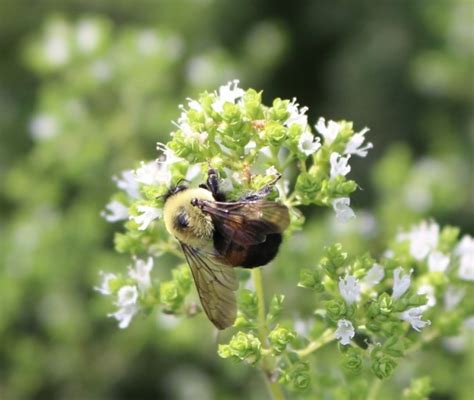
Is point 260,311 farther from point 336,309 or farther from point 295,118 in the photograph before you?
point 295,118

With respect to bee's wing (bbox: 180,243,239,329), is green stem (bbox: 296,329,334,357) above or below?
below

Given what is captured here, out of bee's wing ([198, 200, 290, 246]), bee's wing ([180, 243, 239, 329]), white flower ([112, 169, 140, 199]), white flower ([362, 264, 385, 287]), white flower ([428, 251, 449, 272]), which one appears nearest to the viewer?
bee's wing ([198, 200, 290, 246])

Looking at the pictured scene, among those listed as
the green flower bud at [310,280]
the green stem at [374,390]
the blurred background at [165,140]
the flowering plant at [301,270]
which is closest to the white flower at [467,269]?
the flowering plant at [301,270]

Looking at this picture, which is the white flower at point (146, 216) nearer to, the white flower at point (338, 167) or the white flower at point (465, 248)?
the white flower at point (338, 167)

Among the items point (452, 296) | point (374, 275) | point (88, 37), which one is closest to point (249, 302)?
point (374, 275)

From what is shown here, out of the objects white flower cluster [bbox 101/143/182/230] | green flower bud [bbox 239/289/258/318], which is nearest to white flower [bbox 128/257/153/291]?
white flower cluster [bbox 101/143/182/230]

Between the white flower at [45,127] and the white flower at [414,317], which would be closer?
the white flower at [414,317]

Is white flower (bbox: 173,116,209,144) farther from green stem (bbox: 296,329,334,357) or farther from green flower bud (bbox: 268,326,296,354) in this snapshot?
green stem (bbox: 296,329,334,357)
